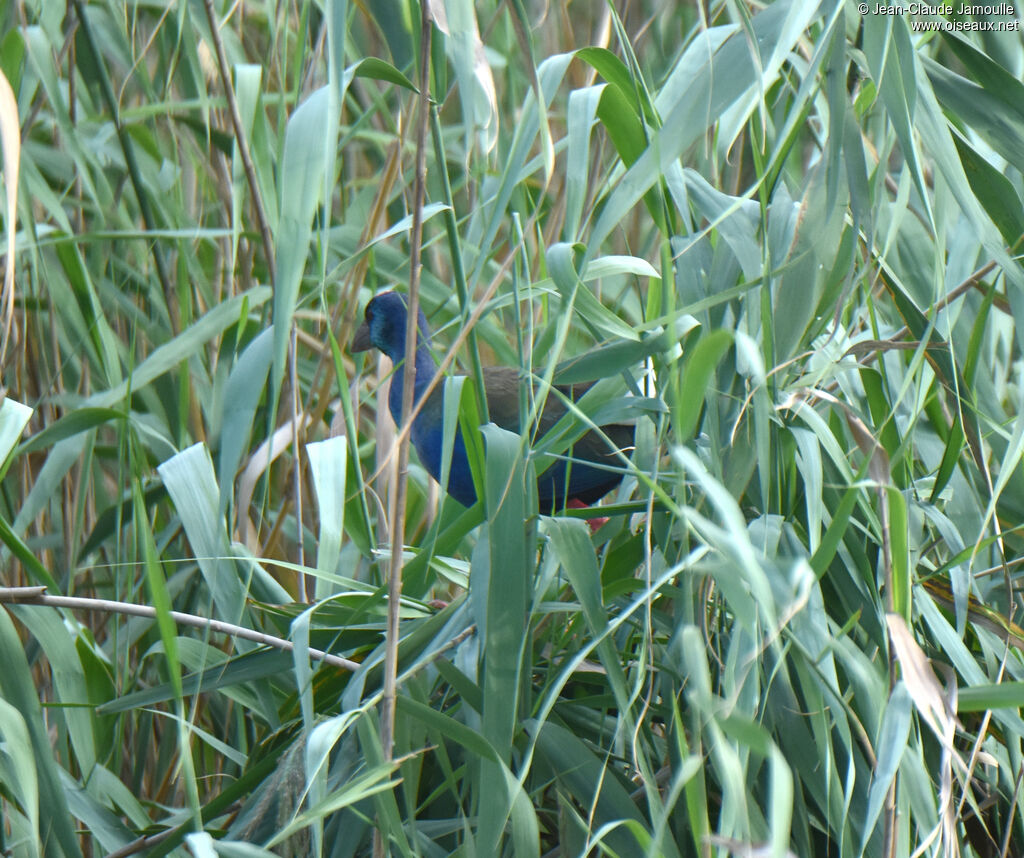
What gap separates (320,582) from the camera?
109 cm

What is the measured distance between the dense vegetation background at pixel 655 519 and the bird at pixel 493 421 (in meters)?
0.27

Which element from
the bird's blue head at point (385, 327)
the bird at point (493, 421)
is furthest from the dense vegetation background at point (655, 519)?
the bird's blue head at point (385, 327)

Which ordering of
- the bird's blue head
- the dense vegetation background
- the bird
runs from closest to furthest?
the dense vegetation background → the bird → the bird's blue head

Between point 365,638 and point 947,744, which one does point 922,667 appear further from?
point 365,638

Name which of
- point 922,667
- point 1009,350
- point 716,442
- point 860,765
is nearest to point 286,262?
point 716,442

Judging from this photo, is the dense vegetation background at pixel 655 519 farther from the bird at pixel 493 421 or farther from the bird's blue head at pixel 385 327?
the bird's blue head at pixel 385 327

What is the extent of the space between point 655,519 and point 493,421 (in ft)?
2.87

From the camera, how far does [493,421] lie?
Result: 1761mm

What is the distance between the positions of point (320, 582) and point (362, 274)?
43 centimetres

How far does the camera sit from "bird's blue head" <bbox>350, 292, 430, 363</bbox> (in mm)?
1815

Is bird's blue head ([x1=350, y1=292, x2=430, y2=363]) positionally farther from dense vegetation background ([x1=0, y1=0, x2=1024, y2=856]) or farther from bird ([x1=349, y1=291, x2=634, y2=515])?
dense vegetation background ([x1=0, y1=0, x2=1024, y2=856])

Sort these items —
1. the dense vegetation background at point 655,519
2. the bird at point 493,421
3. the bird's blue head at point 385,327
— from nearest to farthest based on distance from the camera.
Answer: the dense vegetation background at point 655,519
the bird at point 493,421
the bird's blue head at point 385,327

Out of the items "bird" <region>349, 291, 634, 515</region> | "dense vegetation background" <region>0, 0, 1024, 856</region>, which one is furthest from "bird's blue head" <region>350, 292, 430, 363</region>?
"dense vegetation background" <region>0, 0, 1024, 856</region>

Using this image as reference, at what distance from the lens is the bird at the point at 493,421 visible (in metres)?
1.54
